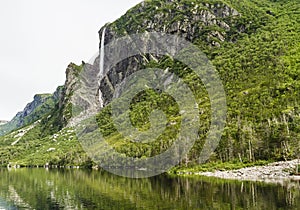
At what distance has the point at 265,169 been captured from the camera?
8819cm

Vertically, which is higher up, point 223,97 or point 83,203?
point 223,97

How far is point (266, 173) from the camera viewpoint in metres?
83.6

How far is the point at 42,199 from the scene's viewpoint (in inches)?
2458

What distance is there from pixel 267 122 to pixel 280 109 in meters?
10.6

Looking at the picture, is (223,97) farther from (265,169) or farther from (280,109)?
(265,169)

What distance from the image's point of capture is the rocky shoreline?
77.0 m

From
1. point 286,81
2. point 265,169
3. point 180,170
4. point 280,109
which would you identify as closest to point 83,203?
point 265,169

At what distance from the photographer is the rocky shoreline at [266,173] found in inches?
3031

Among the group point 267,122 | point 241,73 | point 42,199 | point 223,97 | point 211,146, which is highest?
point 241,73

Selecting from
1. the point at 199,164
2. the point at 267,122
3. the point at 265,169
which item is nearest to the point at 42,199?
the point at 265,169

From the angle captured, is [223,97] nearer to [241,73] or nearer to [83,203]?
[241,73]

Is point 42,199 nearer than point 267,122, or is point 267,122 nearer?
point 42,199

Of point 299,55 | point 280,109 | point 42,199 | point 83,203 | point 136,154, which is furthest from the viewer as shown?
point 299,55

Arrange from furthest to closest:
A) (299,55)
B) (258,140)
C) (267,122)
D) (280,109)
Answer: (299,55)
(280,109)
(267,122)
(258,140)
